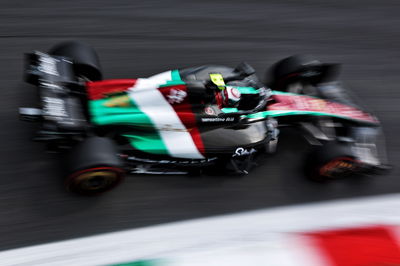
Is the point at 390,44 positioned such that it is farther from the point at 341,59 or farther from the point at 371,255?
the point at 371,255

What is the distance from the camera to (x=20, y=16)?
5.76 meters

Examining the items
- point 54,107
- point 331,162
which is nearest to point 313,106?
point 331,162

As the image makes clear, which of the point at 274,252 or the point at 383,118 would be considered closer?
the point at 274,252

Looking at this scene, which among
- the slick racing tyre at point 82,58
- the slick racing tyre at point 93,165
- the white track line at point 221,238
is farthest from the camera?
the slick racing tyre at point 82,58

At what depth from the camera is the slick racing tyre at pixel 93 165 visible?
3307 mm

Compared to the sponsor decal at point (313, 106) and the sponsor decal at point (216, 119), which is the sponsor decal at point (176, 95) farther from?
the sponsor decal at point (313, 106)

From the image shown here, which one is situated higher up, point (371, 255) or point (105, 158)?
point (105, 158)

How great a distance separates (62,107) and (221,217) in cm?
188

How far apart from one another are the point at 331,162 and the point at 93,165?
2.37 metres

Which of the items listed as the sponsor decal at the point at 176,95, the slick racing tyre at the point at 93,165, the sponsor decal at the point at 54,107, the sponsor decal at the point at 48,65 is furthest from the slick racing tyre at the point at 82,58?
the slick racing tyre at the point at 93,165

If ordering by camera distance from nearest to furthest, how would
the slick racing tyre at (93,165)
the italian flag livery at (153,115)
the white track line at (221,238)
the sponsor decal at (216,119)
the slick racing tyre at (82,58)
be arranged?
the slick racing tyre at (93,165) < the white track line at (221,238) < the italian flag livery at (153,115) < the sponsor decal at (216,119) < the slick racing tyre at (82,58)

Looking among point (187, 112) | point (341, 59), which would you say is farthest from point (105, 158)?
point (341, 59)

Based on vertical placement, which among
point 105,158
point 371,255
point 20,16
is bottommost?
point 371,255

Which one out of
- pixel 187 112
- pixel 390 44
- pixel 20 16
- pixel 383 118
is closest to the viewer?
pixel 187 112
